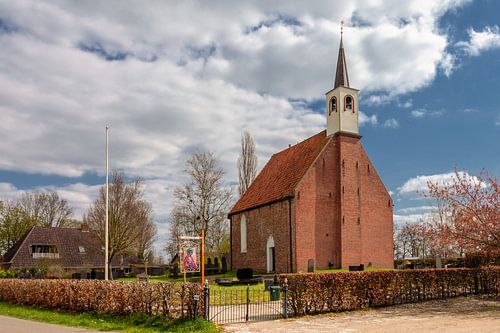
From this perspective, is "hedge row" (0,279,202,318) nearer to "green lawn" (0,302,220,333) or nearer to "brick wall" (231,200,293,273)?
"green lawn" (0,302,220,333)

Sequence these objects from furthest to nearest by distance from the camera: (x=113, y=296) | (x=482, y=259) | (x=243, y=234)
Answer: (x=243, y=234) < (x=482, y=259) < (x=113, y=296)

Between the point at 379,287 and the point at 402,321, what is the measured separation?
3.89 meters

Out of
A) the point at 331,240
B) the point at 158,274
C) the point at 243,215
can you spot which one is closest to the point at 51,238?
the point at 158,274

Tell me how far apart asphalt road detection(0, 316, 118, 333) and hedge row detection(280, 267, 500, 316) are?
7.49 meters

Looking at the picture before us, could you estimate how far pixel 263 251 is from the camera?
1485 inches

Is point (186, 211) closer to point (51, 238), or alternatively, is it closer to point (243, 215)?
point (243, 215)

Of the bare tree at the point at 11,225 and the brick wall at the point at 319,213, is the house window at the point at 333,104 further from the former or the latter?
the bare tree at the point at 11,225

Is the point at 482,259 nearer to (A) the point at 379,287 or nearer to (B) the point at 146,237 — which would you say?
(A) the point at 379,287

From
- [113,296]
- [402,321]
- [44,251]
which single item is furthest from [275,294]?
[44,251]

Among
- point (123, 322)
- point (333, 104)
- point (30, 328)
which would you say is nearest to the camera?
point (123, 322)

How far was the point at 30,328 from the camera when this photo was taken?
1555 cm

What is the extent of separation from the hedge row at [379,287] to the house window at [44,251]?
40906mm

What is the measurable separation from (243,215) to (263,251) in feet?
18.3

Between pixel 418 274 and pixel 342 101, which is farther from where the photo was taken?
pixel 342 101
